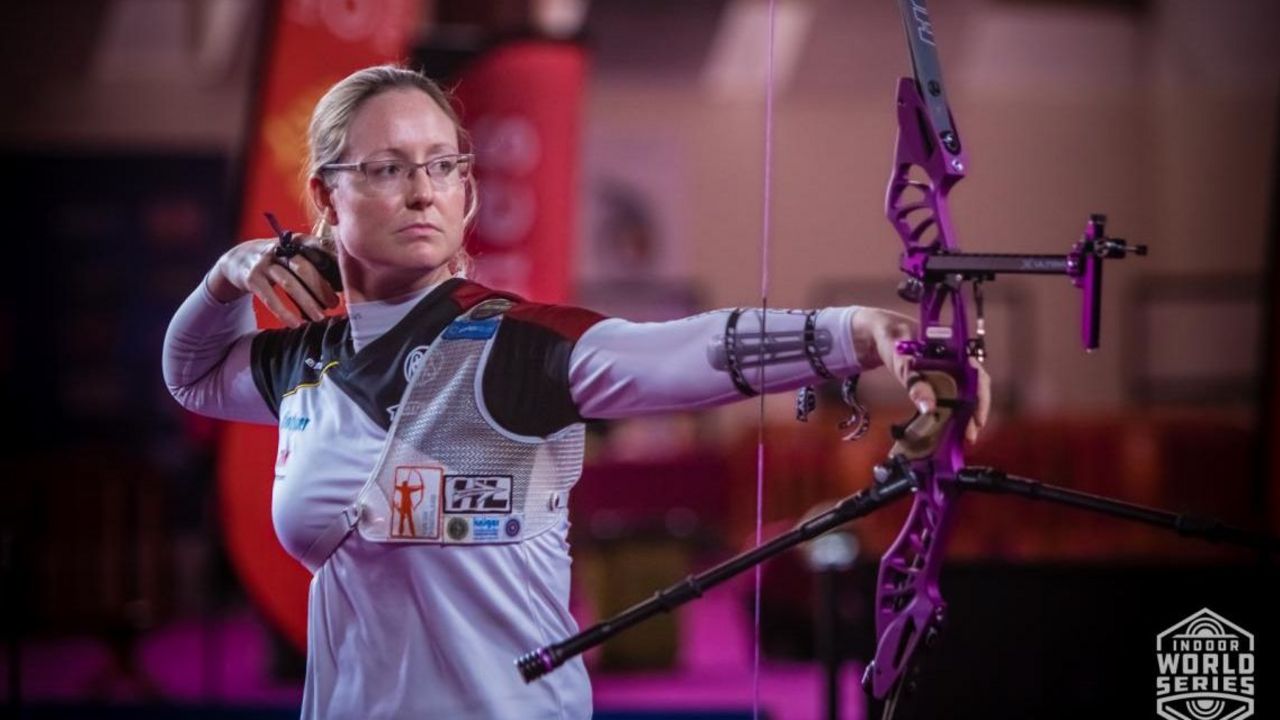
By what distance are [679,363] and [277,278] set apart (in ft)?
1.50

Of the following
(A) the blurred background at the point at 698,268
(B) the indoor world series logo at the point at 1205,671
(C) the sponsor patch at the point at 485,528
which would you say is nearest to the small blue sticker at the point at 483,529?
(C) the sponsor patch at the point at 485,528

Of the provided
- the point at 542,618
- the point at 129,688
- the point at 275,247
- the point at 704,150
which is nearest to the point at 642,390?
the point at 542,618

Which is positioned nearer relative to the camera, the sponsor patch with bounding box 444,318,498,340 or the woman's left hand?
the woman's left hand

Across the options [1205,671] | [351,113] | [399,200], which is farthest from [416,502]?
[1205,671]

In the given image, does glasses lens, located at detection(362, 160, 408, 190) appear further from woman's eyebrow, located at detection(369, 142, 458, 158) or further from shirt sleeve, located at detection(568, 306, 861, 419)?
shirt sleeve, located at detection(568, 306, 861, 419)

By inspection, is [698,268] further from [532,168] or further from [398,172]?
[398,172]

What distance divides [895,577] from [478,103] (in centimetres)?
203

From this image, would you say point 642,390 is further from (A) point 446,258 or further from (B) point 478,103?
(B) point 478,103

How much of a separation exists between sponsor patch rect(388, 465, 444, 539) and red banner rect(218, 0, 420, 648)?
1.21 meters

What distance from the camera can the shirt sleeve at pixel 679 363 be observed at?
1.45 metres

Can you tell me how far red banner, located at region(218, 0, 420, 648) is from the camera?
2.86 metres

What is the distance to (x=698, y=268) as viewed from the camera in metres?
9.05

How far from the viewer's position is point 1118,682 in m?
2.16

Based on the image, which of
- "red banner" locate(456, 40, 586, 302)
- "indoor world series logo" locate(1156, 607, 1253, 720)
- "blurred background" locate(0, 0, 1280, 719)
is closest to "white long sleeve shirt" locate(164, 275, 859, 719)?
"indoor world series logo" locate(1156, 607, 1253, 720)
